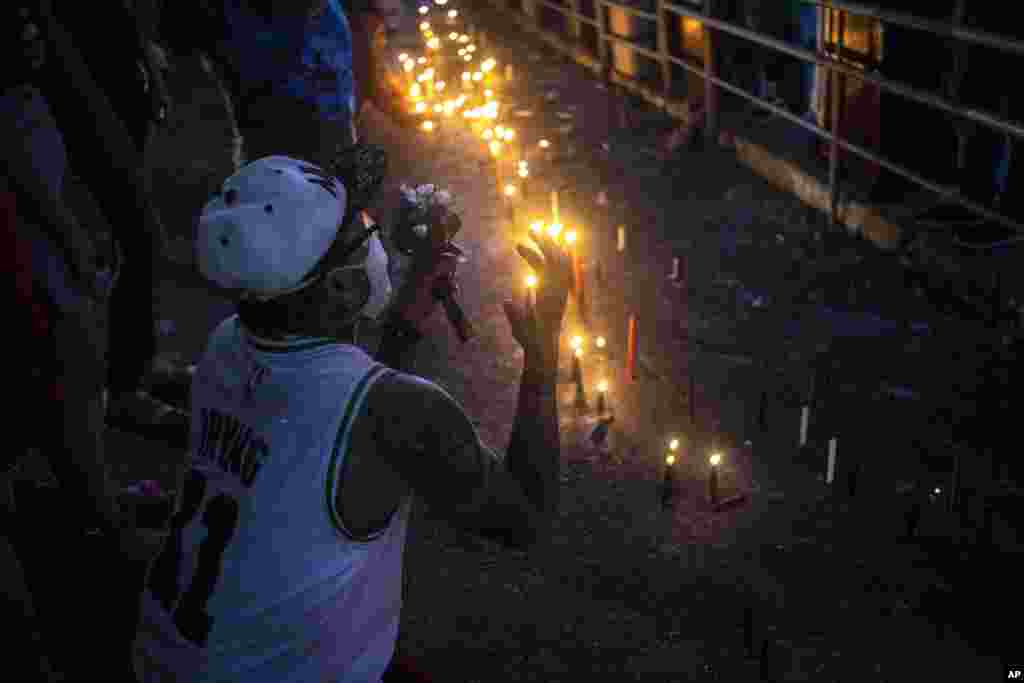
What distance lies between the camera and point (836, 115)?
6.39 meters

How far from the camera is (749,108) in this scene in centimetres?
877

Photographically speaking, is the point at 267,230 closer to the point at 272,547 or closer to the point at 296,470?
the point at 296,470

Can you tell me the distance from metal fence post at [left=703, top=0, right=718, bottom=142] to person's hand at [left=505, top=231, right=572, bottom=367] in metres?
6.30

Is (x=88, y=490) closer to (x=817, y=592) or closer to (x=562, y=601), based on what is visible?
(x=562, y=601)

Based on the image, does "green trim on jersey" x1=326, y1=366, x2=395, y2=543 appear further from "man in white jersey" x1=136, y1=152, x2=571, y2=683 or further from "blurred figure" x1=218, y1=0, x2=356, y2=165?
"blurred figure" x1=218, y1=0, x2=356, y2=165

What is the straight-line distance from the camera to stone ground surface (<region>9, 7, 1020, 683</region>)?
3402 mm

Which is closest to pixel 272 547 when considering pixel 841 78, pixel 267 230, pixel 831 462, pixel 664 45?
pixel 267 230

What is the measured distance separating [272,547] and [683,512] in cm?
248

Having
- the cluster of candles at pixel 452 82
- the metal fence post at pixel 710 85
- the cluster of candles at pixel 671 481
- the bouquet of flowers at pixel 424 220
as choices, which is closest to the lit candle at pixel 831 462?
the cluster of candles at pixel 671 481

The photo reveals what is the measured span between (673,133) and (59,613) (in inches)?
275

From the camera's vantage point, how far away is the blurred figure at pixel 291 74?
4840mm

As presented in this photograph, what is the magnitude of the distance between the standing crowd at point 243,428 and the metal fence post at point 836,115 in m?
4.46

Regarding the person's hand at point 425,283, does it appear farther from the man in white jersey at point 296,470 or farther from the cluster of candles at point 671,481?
the cluster of candles at point 671,481

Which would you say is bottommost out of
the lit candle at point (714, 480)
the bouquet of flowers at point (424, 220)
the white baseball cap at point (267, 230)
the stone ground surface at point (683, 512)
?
the stone ground surface at point (683, 512)
